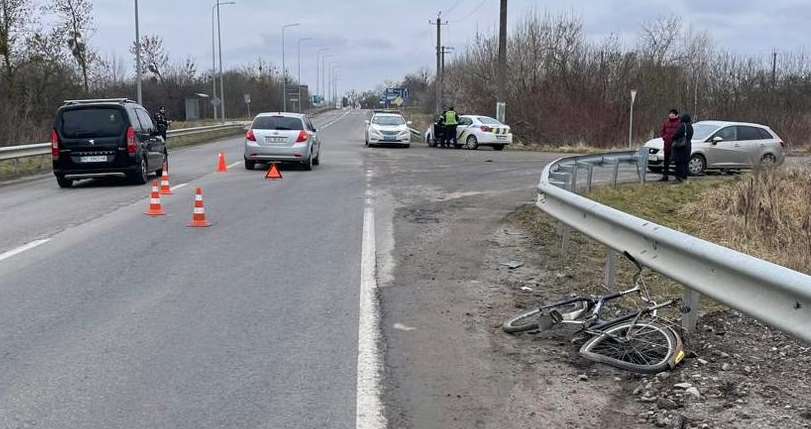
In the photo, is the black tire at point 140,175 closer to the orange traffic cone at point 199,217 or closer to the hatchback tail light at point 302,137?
the hatchback tail light at point 302,137

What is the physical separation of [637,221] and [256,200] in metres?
9.82

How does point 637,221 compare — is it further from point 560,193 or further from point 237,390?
point 237,390

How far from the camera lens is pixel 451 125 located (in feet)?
110

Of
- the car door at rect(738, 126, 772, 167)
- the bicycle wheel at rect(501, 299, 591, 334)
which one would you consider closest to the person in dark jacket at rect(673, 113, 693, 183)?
the car door at rect(738, 126, 772, 167)

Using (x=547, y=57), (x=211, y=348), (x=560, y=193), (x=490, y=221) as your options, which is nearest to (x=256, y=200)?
(x=490, y=221)

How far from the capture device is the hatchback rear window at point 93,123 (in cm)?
1717

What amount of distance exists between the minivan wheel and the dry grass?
475 centimetres

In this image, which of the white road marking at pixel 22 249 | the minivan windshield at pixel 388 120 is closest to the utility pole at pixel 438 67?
the minivan windshield at pixel 388 120

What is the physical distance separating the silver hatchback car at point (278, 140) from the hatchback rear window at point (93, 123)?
4.66 m

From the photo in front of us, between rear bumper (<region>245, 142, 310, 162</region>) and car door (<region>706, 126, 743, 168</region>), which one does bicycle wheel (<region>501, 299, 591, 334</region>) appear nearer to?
rear bumper (<region>245, 142, 310, 162</region>)

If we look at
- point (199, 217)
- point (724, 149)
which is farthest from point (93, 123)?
point (724, 149)

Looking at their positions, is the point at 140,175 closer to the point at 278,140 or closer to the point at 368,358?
the point at 278,140

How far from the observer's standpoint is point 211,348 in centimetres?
577

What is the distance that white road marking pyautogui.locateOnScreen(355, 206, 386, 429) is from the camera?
176 inches
